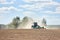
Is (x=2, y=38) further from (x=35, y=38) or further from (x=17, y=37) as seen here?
(x=35, y=38)

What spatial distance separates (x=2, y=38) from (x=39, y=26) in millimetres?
4322

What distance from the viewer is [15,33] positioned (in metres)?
10.5

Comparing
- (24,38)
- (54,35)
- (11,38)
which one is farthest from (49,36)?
(11,38)

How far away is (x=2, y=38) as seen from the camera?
32.0 ft

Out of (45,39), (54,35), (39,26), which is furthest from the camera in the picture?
(39,26)

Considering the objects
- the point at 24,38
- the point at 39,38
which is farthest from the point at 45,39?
the point at 24,38

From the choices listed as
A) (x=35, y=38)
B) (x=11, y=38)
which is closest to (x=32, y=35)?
(x=35, y=38)

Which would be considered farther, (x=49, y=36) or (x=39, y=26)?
(x=39, y=26)

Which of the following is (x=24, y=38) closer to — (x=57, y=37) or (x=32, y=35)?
(x=32, y=35)

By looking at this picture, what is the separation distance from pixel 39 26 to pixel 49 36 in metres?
3.64

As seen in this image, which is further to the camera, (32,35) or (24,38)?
(32,35)

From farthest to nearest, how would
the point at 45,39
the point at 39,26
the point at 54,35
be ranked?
the point at 39,26 → the point at 54,35 → the point at 45,39

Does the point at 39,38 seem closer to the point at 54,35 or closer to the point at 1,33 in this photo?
the point at 54,35

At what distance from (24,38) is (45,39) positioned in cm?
99
